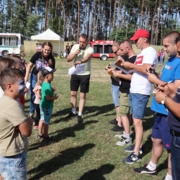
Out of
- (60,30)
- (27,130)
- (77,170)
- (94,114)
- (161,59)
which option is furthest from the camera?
(60,30)

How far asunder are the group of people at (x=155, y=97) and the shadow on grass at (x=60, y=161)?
2.39 feet

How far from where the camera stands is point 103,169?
3.55 meters

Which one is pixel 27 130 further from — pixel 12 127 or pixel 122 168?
pixel 122 168

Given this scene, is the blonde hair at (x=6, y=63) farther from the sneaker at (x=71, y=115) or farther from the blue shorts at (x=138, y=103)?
the sneaker at (x=71, y=115)

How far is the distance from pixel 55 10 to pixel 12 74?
137 feet

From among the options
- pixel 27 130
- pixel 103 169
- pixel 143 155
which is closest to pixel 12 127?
pixel 27 130

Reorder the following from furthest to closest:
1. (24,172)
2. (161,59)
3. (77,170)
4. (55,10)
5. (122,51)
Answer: (55,10) < (161,59) < (122,51) < (77,170) < (24,172)

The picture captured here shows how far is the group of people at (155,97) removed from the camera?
2.09 m

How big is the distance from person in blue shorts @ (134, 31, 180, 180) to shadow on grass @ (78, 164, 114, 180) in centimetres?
39

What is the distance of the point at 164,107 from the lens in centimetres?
295

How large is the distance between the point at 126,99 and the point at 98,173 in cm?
156

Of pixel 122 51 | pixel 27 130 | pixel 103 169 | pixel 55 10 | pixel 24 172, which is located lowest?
pixel 103 169

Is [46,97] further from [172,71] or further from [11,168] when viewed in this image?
[172,71]

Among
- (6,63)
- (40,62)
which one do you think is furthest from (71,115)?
(6,63)
